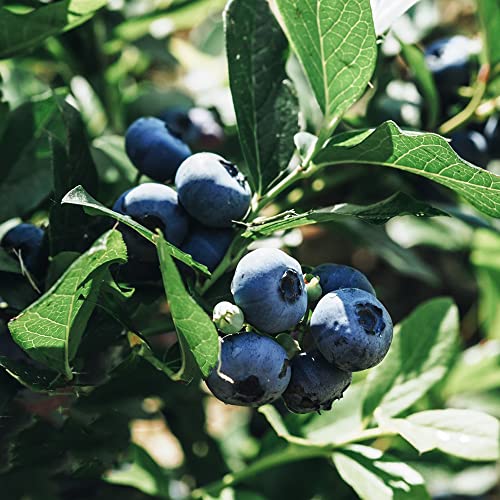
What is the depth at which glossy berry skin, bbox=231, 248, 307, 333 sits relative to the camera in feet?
2.53

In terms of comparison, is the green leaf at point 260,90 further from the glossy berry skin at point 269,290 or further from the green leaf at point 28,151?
the green leaf at point 28,151

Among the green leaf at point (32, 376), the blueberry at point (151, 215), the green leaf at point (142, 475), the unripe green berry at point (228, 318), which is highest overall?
the blueberry at point (151, 215)

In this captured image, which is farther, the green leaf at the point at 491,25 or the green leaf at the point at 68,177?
the green leaf at the point at 491,25

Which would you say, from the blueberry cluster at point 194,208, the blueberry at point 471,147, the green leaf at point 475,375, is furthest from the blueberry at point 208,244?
the green leaf at point 475,375

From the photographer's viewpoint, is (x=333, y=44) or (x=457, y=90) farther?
(x=457, y=90)

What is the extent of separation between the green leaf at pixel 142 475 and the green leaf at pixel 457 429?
43cm

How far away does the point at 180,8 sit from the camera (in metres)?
1.65

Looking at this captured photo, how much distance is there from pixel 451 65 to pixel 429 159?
57 centimetres

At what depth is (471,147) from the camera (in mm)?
1325

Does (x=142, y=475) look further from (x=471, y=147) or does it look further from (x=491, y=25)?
(x=491, y=25)

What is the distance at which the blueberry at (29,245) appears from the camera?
0.96 meters

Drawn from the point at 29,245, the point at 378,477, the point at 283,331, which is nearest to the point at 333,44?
the point at 283,331

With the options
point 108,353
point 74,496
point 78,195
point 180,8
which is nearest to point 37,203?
point 108,353

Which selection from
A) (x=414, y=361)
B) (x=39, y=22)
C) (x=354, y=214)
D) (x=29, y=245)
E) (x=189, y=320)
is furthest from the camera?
(x=414, y=361)
